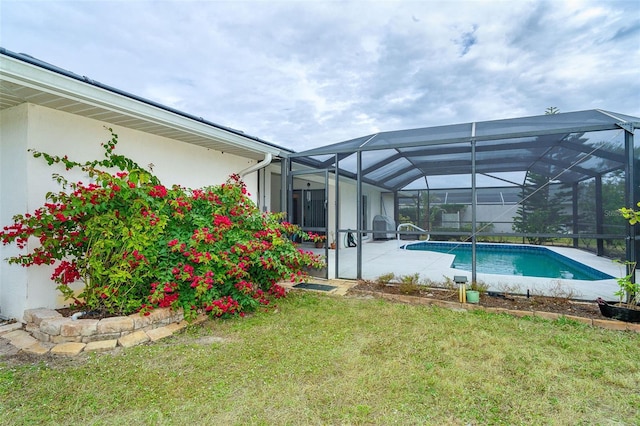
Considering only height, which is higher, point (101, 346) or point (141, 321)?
point (141, 321)

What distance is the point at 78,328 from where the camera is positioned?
3.57 meters

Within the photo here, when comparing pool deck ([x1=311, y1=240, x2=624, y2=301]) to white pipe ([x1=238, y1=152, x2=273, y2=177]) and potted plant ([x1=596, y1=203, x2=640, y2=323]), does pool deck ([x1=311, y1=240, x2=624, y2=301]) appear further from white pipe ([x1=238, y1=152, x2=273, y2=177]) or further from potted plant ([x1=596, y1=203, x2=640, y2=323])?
white pipe ([x1=238, y1=152, x2=273, y2=177])

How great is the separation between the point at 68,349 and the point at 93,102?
2.97 metres

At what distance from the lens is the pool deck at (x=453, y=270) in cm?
565

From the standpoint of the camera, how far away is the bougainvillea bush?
3854 mm

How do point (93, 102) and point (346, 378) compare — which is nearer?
point (346, 378)

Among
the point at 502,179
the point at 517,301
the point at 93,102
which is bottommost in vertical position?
the point at 517,301

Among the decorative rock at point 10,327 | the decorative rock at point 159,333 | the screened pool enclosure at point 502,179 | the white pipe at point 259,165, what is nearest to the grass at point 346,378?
the decorative rock at point 159,333

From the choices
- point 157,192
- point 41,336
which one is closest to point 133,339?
point 41,336

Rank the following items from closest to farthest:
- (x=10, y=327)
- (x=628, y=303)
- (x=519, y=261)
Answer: (x=10, y=327)
(x=628, y=303)
(x=519, y=261)

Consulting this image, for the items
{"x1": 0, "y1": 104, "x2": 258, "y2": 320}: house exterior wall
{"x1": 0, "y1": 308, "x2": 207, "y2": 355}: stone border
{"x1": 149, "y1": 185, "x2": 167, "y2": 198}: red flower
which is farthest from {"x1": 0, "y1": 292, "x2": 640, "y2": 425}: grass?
{"x1": 149, "y1": 185, "x2": 167, "y2": 198}: red flower

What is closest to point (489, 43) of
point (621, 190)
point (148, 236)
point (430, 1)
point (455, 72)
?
point (455, 72)

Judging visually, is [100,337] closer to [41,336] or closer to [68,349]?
[68,349]

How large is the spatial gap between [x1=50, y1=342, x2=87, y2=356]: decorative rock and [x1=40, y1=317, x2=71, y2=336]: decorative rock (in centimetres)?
17
